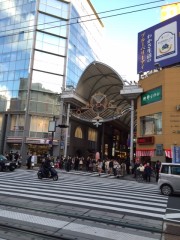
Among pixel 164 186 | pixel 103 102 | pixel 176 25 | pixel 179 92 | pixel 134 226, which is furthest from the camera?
pixel 103 102

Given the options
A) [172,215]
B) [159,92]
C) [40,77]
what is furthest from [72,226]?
[40,77]

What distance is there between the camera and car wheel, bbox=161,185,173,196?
13.5 metres

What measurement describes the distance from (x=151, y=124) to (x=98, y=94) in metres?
11.8

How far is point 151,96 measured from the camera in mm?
31156

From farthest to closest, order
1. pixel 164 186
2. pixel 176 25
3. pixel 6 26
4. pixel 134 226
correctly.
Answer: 1. pixel 6 26
2. pixel 176 25
3. pixel 164 186
4. pixel 134 226

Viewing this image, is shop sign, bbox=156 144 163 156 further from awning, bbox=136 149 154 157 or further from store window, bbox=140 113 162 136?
store window, bbox=140 113 162 136

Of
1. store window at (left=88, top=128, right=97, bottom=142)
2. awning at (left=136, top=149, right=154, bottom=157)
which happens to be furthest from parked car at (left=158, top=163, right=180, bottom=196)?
store window at (left=88, top=128, right=97, bottom=142)

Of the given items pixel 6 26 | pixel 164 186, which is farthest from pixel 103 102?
pixel 164 186

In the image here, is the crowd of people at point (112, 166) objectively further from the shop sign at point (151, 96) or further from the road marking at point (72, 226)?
the road marking at point (72, 226)

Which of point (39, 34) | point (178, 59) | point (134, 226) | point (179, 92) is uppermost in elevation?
point (39, 34)

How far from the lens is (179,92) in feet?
93.5

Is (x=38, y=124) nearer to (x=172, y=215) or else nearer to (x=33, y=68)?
(x=33, y=68)

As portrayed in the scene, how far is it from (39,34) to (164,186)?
37341 millimetres

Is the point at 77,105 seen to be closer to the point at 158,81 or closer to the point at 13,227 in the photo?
the point at 158,81
